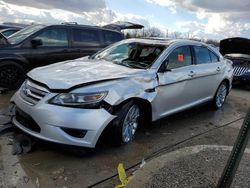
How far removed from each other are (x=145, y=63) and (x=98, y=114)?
5.05ft

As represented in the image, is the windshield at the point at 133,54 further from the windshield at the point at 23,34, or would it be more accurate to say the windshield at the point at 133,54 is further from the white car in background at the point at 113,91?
the windshield at the point at 23,34

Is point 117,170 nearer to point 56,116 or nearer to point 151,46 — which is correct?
point 56,116

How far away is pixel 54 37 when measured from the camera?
25.5 feet

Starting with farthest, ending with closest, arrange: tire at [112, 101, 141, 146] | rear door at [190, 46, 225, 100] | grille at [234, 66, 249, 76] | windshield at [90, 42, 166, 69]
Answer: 1. grille at [234, 66, 249, 76]
2. rear door at [190, 46, 225, 100]
3. windshield at [90, 42, 166, 69]
4. tire at [112, 101, 141, 146]

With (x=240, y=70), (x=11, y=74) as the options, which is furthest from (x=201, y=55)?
(x=240, y=70)

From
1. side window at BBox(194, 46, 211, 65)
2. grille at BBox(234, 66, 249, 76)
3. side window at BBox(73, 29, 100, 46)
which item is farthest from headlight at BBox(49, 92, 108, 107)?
grille at BBox(234, 66, 249, 76)

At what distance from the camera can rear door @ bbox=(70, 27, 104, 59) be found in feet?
26.5

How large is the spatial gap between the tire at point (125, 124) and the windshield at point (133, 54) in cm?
80

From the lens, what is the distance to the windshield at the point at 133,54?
527cm

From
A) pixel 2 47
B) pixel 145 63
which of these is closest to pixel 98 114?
pixel 145 63

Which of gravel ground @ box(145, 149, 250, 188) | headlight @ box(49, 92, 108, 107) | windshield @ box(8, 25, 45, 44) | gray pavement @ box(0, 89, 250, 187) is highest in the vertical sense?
windshield @ box(8, 25, 45, 44)

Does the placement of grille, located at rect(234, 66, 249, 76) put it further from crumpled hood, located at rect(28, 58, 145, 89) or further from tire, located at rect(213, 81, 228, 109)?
crumpled hood, located at rect(28, 58, 145, 89)

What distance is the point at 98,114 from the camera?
13.3ft

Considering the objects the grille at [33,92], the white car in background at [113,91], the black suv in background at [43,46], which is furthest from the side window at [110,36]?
the grille at [33,92]
